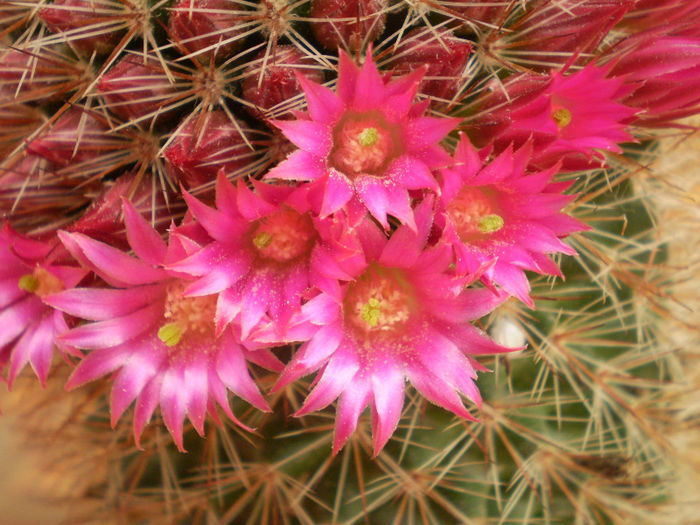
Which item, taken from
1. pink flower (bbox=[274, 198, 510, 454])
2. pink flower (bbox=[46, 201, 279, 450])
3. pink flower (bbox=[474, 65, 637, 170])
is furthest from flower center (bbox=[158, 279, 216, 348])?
pink flower (bbox=[474, 65, 637, 170])

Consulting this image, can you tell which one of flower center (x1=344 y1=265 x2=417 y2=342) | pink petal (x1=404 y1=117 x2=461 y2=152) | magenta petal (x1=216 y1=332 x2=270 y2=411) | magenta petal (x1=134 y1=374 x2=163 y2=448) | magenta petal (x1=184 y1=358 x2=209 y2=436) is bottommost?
magenta petal (x1=134 y1=374 x2=163 y2=448)

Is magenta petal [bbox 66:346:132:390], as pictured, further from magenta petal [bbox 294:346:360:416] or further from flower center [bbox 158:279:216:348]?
magenta petal [bbox 294:346:360:416]

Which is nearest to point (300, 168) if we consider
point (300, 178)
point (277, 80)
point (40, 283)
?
point (300, 178)

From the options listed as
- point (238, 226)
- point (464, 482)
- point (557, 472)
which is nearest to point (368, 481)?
point (464, 482)

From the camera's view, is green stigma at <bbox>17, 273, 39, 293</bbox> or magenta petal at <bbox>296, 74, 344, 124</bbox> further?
green stigma at <bbox>17, 273, 39, 293</bbox>

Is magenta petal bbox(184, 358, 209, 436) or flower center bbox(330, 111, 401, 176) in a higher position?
flower center bbox(330, 111, 401, 176)

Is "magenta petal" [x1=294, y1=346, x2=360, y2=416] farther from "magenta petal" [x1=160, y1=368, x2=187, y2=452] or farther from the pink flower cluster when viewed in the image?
"magenta petal" [x1=160, y1=368, x2=187, y2=452]

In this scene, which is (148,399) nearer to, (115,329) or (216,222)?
(115,329)
